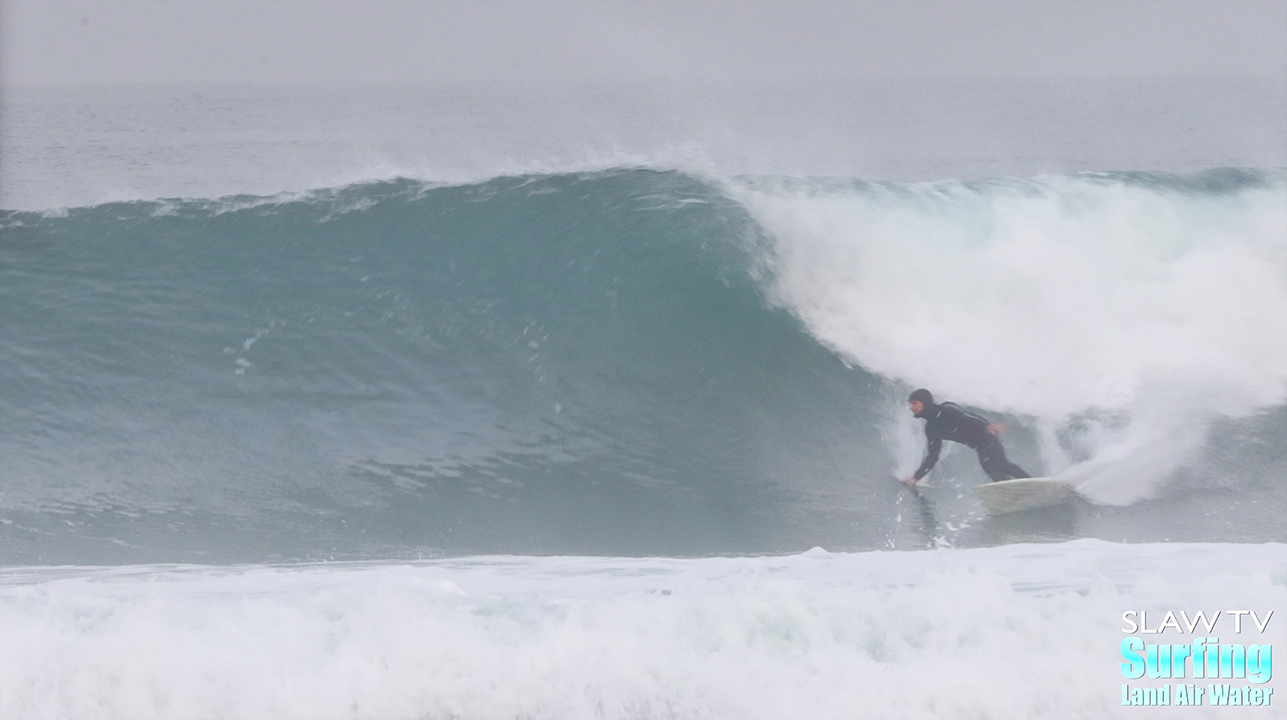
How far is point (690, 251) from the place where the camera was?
10.8m

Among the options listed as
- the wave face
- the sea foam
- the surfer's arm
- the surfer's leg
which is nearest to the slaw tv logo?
the sea foam

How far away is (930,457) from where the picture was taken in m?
7.98

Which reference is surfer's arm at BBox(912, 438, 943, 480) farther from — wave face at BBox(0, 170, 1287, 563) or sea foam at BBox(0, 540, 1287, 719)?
sea foam at BBox(0, 540, 1287, 719)

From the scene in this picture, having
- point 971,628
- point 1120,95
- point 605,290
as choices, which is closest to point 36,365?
point 605,290

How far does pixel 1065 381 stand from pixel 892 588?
4.89 m

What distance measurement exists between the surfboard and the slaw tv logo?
215 cm

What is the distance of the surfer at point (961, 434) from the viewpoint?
25.7 feet

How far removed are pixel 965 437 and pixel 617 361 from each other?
3.26 metres

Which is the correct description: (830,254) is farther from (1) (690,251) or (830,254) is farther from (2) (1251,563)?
(2) (1251,563)

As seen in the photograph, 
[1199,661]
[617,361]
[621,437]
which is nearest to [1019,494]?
[1199,661]

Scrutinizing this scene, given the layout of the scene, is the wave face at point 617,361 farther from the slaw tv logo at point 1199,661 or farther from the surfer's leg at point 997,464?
the slaw tv logo at point 1199,661

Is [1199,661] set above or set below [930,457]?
below

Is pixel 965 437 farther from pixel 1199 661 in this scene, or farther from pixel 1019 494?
pixel 1199 661

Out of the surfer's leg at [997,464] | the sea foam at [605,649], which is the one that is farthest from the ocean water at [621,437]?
the surfer's leg at [997,464]
